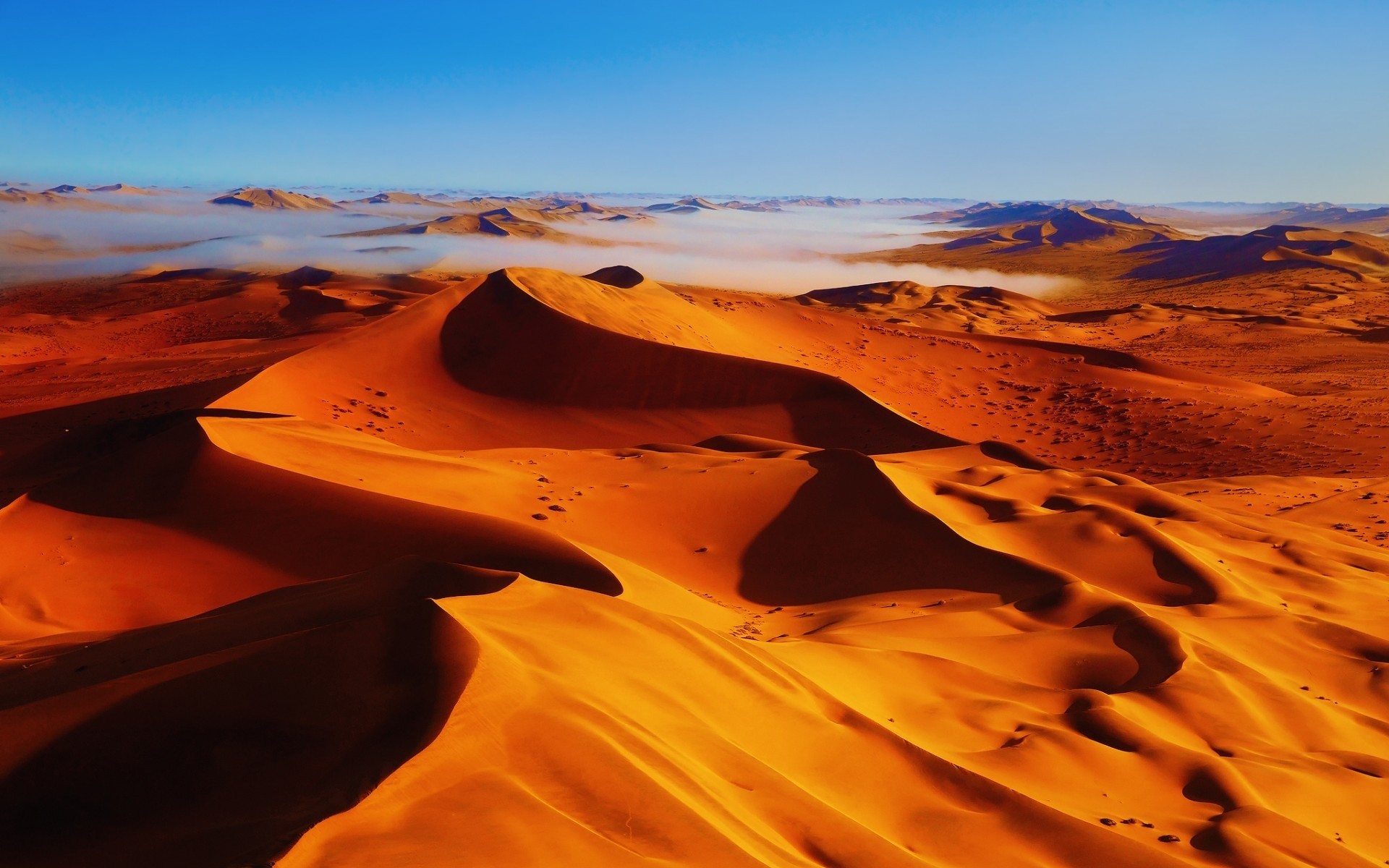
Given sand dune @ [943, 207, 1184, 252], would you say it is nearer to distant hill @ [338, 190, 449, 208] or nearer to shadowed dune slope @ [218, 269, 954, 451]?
shadowed dune slope @ [218, 269, 954, 451]

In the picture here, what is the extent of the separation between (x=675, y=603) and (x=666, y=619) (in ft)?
6.96

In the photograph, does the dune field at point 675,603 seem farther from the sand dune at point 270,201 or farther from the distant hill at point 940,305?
the sand dune at point 270,201

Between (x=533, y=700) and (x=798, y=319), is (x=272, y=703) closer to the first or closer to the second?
(x=533, y=700)

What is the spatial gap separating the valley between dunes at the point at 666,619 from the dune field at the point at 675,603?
0.04 meters

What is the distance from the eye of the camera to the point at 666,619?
6273 mm

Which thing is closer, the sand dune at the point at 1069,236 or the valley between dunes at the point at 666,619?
the valley between dunes at the point at 666,619

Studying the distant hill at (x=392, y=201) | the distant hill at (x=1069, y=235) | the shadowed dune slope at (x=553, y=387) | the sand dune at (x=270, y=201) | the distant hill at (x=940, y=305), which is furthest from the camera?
the distant hill at (x=392, y=201)

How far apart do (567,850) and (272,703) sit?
2029 millimetres

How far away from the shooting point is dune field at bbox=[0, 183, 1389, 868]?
415 centimetres

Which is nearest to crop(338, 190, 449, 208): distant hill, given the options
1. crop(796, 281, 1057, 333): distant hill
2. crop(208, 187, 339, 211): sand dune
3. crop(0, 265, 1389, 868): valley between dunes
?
crop(208, 187, 339, 211): sand dune

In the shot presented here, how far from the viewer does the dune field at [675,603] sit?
4.15 meters

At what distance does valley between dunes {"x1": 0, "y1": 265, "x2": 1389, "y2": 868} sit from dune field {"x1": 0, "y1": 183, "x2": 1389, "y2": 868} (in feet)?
0.12

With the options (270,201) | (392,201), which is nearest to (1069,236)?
(270,201)

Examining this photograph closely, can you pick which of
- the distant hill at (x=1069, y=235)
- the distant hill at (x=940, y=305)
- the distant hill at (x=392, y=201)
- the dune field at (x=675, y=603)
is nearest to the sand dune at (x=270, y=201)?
the distant hill at (x=392, y=201)
